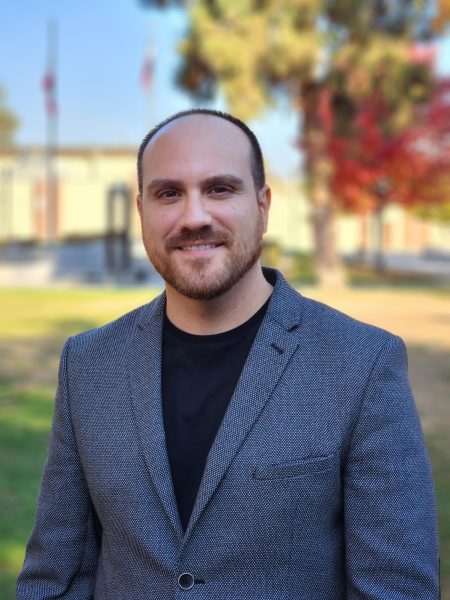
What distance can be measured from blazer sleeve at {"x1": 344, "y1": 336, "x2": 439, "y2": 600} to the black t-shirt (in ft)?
0.93

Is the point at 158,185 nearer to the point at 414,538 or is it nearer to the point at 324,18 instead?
the point at 414,538

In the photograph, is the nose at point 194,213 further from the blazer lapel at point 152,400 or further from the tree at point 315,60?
the tree at point 315,60

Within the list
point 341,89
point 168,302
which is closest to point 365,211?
point 341,89

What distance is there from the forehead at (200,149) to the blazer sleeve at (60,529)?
619 millimetres

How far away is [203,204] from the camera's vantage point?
6.21 ft

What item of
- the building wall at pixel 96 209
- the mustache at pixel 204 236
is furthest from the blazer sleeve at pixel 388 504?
the building wall at pixel 96 209

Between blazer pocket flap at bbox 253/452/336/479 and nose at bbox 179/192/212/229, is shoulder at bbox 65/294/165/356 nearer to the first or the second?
nose at bbox 179/192/212/229

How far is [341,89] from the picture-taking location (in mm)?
22234

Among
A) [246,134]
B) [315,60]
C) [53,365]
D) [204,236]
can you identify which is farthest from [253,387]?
[315,60]

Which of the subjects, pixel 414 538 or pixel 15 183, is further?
pixel 15 183

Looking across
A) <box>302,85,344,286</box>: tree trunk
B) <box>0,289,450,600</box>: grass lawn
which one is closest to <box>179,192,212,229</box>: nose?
<box>0,289,450,600</box>: grass lawn

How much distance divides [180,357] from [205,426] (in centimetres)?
17

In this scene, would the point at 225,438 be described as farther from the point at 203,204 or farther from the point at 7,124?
the point at 7,124

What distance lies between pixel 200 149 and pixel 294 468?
0.67 metres
